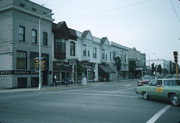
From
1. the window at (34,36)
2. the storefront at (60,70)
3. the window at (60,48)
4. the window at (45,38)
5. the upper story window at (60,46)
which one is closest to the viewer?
the window at (34,36)

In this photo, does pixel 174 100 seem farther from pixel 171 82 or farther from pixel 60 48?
pixel 60 48

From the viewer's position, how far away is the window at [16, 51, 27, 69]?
78.0 feet

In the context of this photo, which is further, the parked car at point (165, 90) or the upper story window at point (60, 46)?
the upper story window at point (60, 46)

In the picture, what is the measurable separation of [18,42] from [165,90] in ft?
64.9

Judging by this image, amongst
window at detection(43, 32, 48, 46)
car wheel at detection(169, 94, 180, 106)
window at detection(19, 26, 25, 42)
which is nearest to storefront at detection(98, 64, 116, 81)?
window at detection(43, 32, 48, 46)

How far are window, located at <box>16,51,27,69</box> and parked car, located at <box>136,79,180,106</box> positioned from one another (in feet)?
57.9

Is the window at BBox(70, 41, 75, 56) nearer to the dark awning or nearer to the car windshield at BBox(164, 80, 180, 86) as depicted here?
the dark awning

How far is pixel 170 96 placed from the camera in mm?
10852

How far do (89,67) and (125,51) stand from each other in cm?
2337

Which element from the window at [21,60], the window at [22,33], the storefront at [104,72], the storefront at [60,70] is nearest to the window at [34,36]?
the window at [22,33]

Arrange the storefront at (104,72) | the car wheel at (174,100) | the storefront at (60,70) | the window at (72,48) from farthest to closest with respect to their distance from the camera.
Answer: the storefront at (104,72)
the window at (72,48)
the storefront at (60,70)
the car wheel at (174,100)

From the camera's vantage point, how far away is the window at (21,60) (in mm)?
23766

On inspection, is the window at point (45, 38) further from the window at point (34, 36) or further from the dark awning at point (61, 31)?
the dark awning at point (61, 31)

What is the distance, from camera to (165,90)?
1109cm
